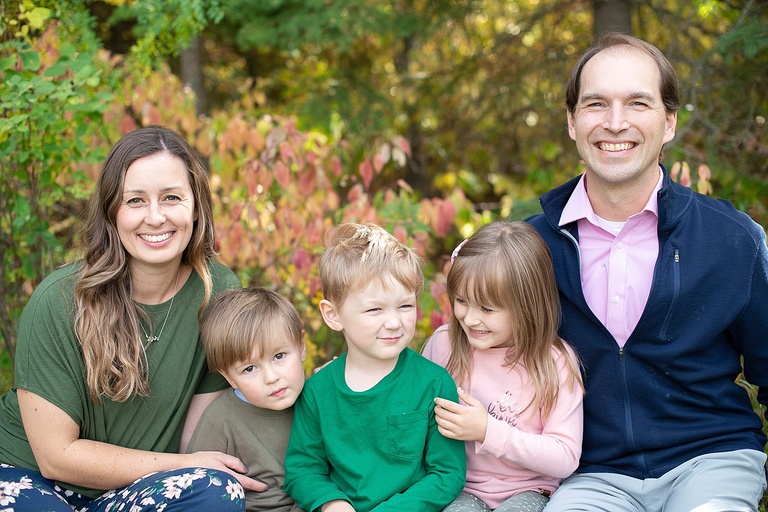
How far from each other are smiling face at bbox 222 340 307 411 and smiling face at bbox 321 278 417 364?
0.26 meters

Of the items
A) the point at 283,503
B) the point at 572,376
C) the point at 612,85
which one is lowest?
the point at 283,503

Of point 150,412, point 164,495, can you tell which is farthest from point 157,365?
point 164,495

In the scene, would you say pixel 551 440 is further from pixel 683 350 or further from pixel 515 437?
pixel 683 350

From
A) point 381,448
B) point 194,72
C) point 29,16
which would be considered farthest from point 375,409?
point 194,72

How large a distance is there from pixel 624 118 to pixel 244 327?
A: 1497 millimetres

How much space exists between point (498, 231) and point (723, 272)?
757mm

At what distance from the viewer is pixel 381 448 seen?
2.81 m

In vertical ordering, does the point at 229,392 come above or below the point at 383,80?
below

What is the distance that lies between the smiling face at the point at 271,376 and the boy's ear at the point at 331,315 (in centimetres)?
16

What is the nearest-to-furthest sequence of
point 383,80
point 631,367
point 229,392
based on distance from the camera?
point 631,367 < point 229,392 < point 383,80

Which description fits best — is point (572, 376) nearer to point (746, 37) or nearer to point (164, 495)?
point (164, 495)

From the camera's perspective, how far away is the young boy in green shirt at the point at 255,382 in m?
2.88

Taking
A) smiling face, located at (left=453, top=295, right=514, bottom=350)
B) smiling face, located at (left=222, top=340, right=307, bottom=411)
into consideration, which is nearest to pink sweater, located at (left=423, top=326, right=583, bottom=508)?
smiling face, located at (left=453, top=295, right=514, bottom=350)

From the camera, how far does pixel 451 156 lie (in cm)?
748
